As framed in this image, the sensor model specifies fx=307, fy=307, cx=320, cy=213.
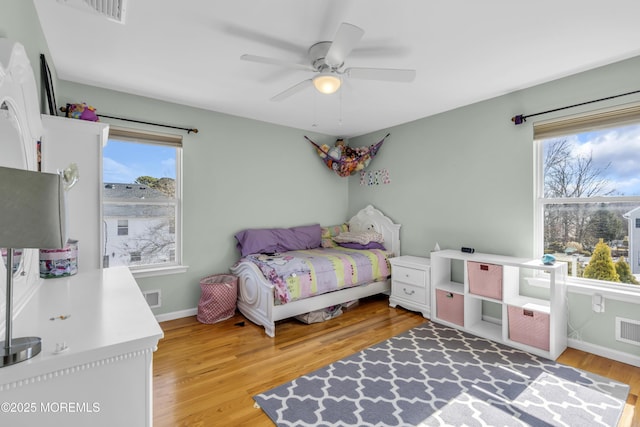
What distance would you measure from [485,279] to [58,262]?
3.37 meters

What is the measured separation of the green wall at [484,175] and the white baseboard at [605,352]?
21 mm

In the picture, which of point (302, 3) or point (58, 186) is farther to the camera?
point (302, 3)

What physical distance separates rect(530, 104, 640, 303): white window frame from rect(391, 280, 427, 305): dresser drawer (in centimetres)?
107

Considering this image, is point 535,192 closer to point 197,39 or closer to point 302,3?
point 302,3

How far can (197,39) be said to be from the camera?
2.12 metres

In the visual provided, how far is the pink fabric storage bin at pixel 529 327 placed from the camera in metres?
2.57

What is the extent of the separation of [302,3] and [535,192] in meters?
2.69

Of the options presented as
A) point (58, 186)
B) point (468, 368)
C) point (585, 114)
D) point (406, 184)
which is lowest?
point (468, 368)

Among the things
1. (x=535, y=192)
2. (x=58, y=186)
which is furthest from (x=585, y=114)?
(x=58, y=186)

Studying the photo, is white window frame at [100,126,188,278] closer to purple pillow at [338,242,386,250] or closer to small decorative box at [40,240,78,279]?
small decorative box at [40,240,78,279]

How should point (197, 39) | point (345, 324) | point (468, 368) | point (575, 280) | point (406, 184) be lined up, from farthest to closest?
point (406, 184)
point (345, 324)
point (575, 280)
point (468, 368)
point (197, 39)

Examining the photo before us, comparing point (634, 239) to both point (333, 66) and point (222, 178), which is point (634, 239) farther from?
point (222, 178)

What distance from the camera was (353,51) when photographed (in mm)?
2279

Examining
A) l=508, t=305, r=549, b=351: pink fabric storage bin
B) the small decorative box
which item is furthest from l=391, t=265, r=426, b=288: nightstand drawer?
the small decorative box
